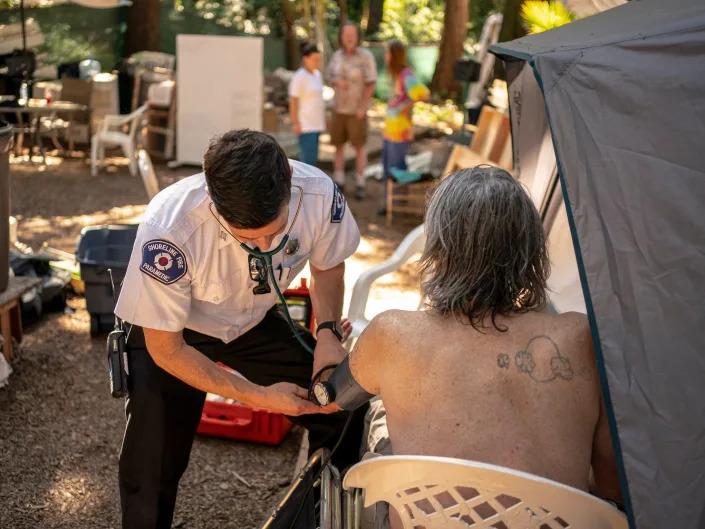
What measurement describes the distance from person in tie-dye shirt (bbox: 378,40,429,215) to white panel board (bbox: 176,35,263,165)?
79.3 inches

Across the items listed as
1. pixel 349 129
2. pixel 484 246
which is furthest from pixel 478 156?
pixel 484 246

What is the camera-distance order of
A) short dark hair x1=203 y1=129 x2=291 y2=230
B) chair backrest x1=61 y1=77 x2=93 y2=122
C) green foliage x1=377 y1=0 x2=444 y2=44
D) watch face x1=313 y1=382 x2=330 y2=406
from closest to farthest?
short dark hair x1=203 y1=129 x2=291 y2=230 < watch face x1=313 y1=382 x2=330 y2=406 < chair backrest x1=61 y1=77 x2=93 y2=122 < green foliage x1=377 y1=0 x2=444 y2=44

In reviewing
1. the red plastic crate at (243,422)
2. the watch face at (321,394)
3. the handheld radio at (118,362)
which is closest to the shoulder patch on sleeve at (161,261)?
the handheld radio at (118,362)

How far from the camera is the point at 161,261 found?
2.64 m

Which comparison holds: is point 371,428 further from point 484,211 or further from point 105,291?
point 105,291

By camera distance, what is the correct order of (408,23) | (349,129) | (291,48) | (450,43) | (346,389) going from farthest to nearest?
(408,23) < (291,48) < (450,43) < (349,129) < (346,389)

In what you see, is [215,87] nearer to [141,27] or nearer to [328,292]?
[141,27]

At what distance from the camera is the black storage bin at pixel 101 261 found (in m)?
5.08

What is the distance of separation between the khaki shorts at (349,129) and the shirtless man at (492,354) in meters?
7.33

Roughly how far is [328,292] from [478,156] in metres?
5.02

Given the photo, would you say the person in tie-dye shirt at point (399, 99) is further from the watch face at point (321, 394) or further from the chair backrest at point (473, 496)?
the chair backrest at point (473, 496)

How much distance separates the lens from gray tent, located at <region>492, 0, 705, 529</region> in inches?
77.0

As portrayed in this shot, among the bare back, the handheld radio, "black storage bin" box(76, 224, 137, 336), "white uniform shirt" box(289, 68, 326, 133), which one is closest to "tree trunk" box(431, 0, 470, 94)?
"white uniform shirt" box(289, 68, 326, 133)

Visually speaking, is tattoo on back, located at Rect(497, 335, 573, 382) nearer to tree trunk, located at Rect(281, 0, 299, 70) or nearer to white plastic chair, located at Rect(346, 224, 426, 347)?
white plastic chair, located at Rect(346, 224, 426, 347)
